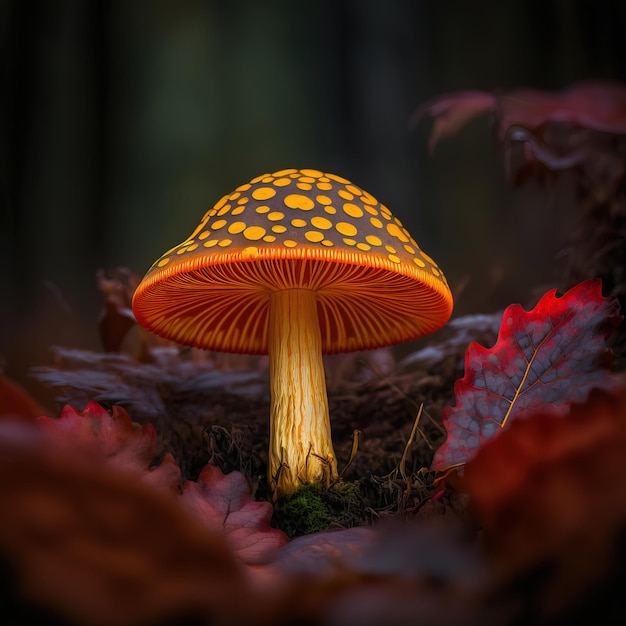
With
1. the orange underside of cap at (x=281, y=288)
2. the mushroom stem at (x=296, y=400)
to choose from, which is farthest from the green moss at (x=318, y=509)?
the orange underside of cap at (x=281, y=288)

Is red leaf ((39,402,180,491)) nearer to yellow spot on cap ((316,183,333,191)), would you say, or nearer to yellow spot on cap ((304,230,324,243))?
yellow spot on cap ((304,230,324,243))

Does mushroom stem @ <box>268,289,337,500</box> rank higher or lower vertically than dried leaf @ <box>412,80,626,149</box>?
lower

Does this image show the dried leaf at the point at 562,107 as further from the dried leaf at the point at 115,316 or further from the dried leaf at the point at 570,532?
the dried leaf at the point at 115,316

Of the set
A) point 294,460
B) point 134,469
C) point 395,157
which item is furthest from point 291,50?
point 134,469

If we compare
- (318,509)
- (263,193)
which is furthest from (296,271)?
(318,509)

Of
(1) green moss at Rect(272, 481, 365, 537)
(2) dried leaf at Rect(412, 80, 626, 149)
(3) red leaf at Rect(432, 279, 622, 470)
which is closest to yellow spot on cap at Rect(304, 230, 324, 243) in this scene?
(3) red leaf at Rect(432, 279, 622, 470)

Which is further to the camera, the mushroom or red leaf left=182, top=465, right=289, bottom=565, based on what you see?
the mushroom

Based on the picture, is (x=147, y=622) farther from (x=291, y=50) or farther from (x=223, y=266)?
(x=291, y=50)
